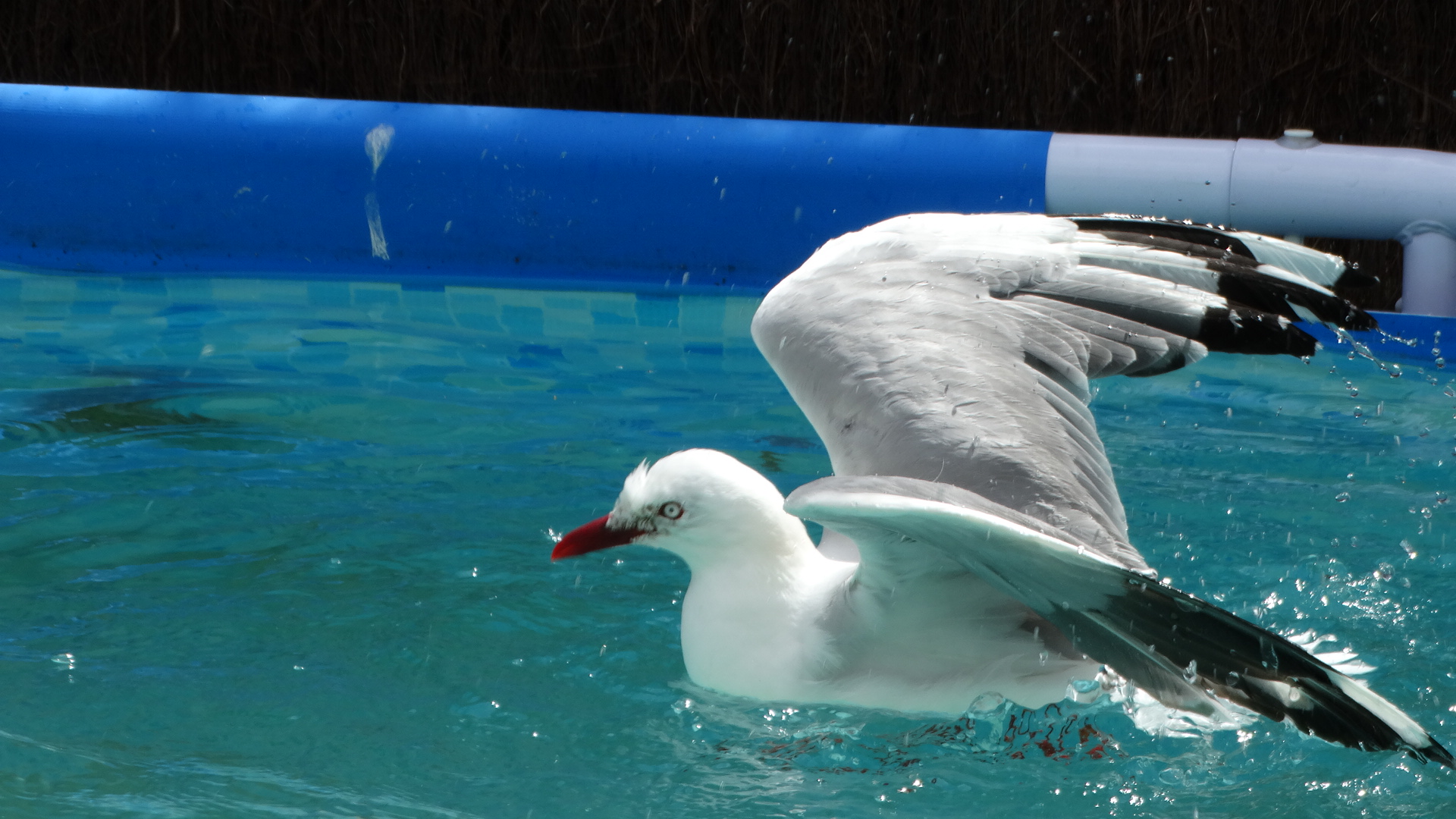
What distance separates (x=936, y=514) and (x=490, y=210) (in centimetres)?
467

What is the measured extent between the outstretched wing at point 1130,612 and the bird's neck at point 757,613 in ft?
1.78

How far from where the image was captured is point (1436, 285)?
17.6ft

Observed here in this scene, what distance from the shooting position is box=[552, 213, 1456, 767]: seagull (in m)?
2.38

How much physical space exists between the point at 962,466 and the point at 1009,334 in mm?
436

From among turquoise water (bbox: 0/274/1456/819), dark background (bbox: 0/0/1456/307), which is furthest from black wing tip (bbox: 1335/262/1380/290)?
dark background (bbox: 0/0/1456/307)

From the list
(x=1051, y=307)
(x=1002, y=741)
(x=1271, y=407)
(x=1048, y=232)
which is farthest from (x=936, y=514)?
(x=1271, y=407)

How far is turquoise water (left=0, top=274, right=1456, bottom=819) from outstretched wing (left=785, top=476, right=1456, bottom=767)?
0.34 metres

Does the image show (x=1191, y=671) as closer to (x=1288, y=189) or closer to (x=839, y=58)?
(x=1288, y=189)

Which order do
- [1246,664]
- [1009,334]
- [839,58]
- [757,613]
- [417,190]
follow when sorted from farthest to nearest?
1. [839,58]
2. [417,190]
3. [1009,334]
4. [757,613]
5. [1246,664]

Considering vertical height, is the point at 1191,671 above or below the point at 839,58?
below

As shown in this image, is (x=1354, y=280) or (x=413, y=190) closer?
(x=1354, y=280)

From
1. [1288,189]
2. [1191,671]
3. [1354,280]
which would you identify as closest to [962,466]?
[1191,671]

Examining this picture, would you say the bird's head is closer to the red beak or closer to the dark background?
the red beak

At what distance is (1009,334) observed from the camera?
2908mm
